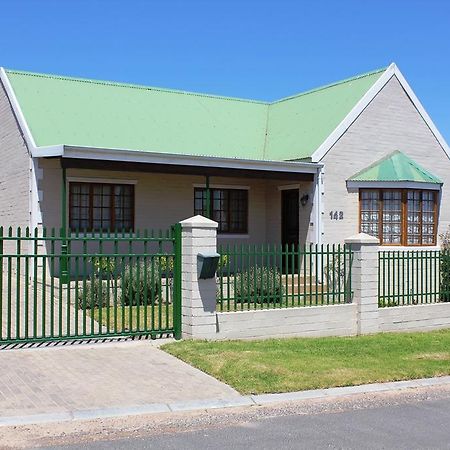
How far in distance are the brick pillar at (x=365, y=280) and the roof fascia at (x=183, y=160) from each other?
5.39 metres

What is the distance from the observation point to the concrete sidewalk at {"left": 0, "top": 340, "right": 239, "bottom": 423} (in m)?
7.25

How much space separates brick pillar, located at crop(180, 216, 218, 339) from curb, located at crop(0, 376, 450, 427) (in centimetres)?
294

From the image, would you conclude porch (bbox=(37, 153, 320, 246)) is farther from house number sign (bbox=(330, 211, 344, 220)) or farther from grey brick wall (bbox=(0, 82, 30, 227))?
grey brick wall (bbox=(0, 82, 30, 227))

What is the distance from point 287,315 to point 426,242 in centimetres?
935

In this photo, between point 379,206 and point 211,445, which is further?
point 379,206

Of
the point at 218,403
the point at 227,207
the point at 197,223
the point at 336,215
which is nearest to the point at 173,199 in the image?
the point at 227,207

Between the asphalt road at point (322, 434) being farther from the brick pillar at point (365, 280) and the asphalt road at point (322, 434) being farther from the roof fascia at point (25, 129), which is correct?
the roof fascia at point (25, 129)

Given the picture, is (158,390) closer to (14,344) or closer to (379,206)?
(14,344)

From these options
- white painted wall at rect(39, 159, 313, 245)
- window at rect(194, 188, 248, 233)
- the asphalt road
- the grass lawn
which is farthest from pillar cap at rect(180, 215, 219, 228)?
window at rect(194, 188, 248, 233)

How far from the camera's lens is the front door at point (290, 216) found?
65.7ft

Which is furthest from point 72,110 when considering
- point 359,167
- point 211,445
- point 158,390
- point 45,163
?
point 211,445

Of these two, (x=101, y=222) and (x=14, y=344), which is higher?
(x=101, y=222)

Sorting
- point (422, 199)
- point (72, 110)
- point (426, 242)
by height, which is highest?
point (72, 110)

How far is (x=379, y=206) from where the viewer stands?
63.5 feet
